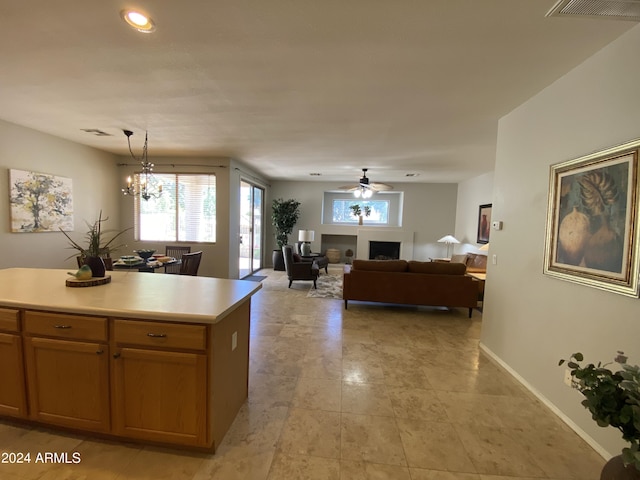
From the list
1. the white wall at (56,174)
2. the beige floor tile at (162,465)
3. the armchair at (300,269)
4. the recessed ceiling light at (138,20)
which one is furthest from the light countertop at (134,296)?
the armchair at (300,269)

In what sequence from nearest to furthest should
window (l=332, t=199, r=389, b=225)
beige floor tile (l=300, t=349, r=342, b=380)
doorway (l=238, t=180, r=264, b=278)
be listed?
1. beige floor tile (l=300, t=349, r=342, b=380)
2. doorway (l=238, t=180, r=264, b=278)
3. window (l=332, t=199, r=389, b=225)

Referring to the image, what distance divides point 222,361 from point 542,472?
79.6 inches

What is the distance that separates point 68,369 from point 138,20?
7.15 ft

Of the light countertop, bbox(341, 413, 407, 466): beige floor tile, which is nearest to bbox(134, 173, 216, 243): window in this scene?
the light countertop

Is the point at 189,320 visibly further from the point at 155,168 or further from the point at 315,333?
the point at 155,168

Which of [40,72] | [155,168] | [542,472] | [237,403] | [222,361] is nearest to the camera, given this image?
[542,472]

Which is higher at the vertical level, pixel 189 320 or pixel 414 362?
pixel 189 320

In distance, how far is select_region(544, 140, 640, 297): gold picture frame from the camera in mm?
1689

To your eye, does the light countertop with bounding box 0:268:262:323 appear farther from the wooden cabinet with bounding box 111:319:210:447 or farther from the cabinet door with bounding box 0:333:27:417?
the cabinet door with bounding box 0:333:27:417

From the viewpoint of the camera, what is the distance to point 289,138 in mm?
4199

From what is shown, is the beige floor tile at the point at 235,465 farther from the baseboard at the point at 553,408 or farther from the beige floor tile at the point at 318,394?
the baseboard at the point at 553,408

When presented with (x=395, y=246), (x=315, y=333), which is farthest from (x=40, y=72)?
(x=395, y=246)

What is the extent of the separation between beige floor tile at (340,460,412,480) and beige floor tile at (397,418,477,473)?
102mm

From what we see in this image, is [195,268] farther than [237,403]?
Yes
